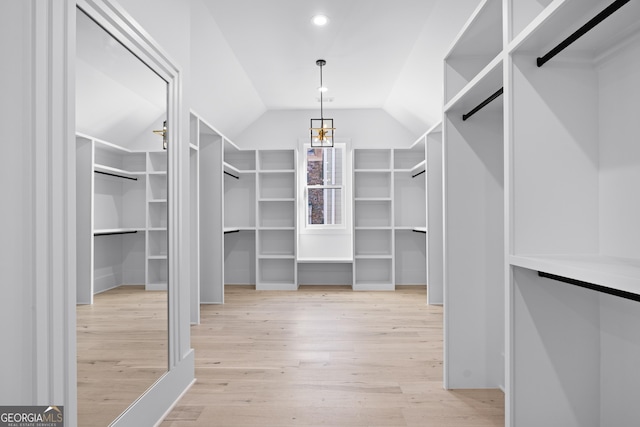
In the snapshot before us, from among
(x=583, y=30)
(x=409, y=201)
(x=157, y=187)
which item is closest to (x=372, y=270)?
(x=409, y=201)

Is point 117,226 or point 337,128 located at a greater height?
point 337,128

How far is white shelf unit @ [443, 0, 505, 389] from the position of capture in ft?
7.70

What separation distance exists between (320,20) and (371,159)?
280 cm

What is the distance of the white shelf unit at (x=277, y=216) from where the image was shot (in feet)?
19.2

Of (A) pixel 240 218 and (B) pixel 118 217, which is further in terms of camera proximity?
(A) pixel 240 218

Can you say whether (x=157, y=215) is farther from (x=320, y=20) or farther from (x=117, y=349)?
(x=320, y=20)

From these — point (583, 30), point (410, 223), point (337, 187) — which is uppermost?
point (583, 30)

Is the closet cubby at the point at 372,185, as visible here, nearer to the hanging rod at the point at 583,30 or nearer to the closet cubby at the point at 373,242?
the closet cubby at the point at 373,242

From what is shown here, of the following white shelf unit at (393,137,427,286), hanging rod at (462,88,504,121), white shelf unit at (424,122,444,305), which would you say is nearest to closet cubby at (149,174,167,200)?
hanging rod at (462,88,504,121)

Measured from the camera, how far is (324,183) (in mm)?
6117

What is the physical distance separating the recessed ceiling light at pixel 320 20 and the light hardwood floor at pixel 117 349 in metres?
2.67

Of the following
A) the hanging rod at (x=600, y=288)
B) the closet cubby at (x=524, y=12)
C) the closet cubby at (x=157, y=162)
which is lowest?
the hanging rod at (x=600, y=288)

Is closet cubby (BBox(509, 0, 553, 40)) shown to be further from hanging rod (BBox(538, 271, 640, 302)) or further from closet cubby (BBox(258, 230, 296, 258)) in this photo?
closet cubby (BBox(258, 230, 296, 258))

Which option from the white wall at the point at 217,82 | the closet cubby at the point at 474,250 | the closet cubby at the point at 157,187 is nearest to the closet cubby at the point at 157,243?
the closet cubby at the point at 157,187
